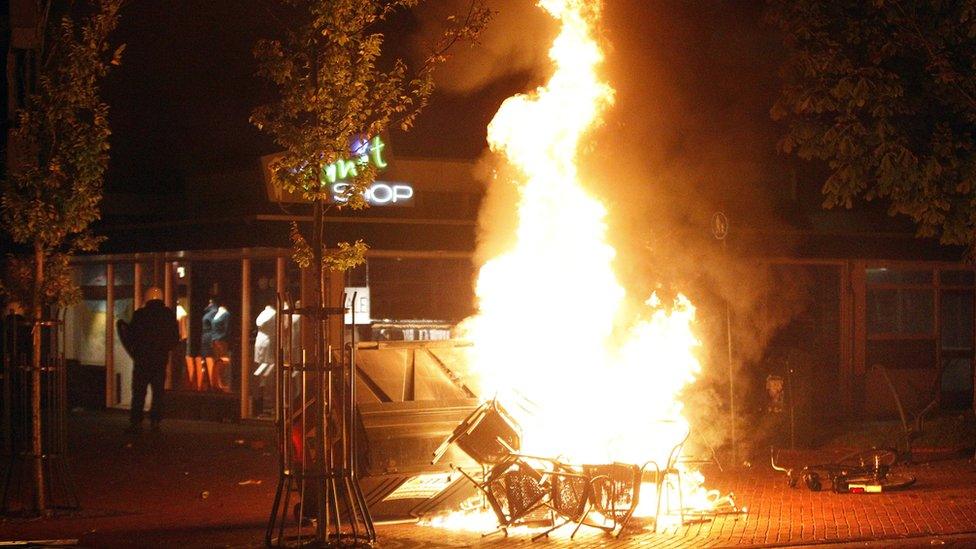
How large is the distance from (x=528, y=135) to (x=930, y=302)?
1213 cm

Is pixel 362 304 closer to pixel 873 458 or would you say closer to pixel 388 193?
pixel 388 193

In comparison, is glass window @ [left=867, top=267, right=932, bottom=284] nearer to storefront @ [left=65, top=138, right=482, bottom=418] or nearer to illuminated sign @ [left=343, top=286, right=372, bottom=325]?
storefront @ [left=65, top=138, right=482, bottom=418]

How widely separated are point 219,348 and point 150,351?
167 centimetres

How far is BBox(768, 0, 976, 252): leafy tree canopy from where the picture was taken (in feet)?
45.9

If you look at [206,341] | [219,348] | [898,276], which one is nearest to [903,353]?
[898,276]

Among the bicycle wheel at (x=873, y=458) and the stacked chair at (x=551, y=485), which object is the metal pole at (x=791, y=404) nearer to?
the bicycle wheel at (x=873, y=458)

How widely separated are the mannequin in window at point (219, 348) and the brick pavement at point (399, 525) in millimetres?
3503

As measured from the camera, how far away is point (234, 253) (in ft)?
59.9

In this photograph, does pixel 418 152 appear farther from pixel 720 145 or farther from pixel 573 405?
pixel 573 405

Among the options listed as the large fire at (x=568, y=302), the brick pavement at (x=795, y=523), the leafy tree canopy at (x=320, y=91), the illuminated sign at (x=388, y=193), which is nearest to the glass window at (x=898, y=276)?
the illuminated sign at (x=388, y=193)

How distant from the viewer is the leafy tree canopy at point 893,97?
45.9 feet

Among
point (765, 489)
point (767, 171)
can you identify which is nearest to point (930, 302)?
point (767, 171)

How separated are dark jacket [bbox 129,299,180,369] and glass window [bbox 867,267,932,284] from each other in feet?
37.4

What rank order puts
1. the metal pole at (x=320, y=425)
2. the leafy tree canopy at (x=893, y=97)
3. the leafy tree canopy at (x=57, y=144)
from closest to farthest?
the metal pole at (x=320, y=425) < the leafy tree canopy at (x=57, y=144) < the leafy tree canopy at (x=893, y=97)
